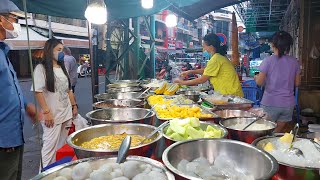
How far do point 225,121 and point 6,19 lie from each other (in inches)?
85.0

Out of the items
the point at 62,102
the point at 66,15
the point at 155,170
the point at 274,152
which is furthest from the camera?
the point at 66,15

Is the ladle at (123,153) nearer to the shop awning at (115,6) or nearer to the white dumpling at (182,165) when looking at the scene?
the white dumpling at (182,165)

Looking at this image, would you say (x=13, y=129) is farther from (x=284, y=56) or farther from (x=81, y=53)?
(x=81, y=53)

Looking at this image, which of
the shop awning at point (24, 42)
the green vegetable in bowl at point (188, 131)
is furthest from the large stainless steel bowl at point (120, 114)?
the shop awning at point (24, 42)

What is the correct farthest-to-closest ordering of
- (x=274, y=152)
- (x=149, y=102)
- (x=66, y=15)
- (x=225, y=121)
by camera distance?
(x=66, y=15)
(x=149, y=102)
(x=225, y=121)
(x=274, y=152)

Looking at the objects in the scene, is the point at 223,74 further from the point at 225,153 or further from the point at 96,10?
the point at 225,153

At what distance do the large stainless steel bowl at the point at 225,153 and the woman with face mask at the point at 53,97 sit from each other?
8.74ft

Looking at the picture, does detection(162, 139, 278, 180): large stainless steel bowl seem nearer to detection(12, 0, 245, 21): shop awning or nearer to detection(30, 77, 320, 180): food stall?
detection(30, 77, 320, 180): food stall

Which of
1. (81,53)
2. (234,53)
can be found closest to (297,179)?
(234,53)

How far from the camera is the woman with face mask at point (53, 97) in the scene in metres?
3.64

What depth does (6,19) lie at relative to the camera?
245cm

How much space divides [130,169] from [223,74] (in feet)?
9.90

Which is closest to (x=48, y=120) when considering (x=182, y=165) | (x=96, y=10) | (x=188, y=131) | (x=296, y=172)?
(x=96, y=10)

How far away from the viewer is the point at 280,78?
3.45m
